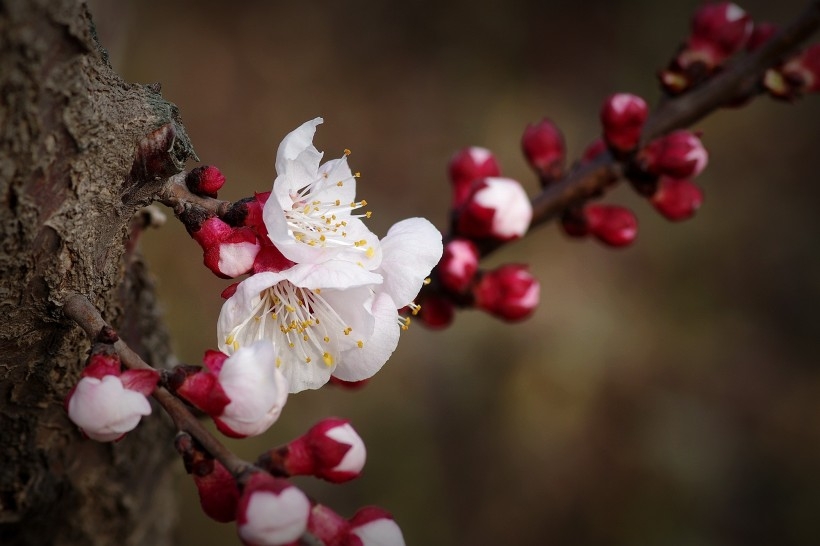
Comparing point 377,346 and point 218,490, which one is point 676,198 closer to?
point 377,346

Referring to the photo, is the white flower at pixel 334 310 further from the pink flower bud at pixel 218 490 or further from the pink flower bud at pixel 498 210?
the pink flower bud at pixel 498 210

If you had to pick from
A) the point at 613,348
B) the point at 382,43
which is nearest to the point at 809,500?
the point at 613,348

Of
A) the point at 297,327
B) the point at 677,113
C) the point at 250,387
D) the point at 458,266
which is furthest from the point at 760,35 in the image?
the point at 250,387

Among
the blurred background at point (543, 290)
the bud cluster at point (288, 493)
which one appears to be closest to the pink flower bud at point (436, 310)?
the bud cluster at point (288, 493)

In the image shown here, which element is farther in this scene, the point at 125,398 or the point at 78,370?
the point at 78,370

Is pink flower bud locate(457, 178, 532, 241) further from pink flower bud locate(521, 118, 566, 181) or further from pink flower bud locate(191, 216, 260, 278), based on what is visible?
pink flower bud locate(191, 216, 260, 278)

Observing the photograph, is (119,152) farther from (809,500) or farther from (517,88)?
(809,500)

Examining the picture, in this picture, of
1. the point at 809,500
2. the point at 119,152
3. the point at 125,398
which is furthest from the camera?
the point at 809,500
